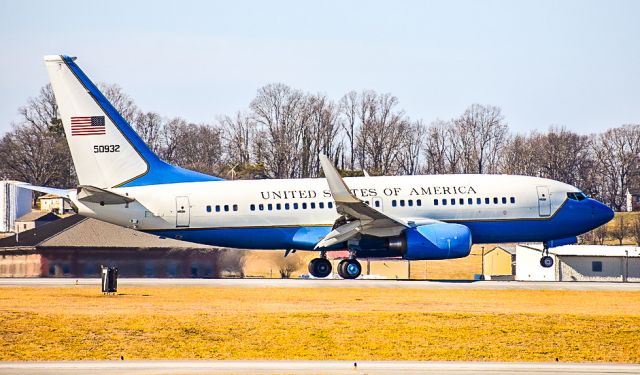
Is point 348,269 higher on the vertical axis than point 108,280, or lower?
higher

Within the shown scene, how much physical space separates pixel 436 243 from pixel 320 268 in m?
6.27

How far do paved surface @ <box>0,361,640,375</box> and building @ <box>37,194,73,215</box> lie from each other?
3901 inches

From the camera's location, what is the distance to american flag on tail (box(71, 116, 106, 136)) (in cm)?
5519

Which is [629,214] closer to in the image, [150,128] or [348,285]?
[150,128]

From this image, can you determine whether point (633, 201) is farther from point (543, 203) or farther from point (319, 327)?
point (319, 327)

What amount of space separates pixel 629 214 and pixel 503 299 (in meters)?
85.0

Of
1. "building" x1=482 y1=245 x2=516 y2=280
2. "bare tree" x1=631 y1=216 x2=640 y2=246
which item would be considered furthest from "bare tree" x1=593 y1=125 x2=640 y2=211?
"building" x1=482 y1=245 x2=516 y2=280

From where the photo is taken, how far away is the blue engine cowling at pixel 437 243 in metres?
53.2

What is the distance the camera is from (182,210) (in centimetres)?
5516

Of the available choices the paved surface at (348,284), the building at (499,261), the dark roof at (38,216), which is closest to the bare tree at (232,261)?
the paved surface at (348,284)

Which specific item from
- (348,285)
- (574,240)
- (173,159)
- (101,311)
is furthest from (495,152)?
(101,311)

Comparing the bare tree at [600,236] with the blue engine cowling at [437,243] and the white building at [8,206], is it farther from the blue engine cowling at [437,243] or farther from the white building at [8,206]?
the blue engine cowling at [437,243]

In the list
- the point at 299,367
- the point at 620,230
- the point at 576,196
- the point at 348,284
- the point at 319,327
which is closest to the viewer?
the point at 299,367

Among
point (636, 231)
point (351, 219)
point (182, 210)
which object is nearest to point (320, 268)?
point (351, 219)
